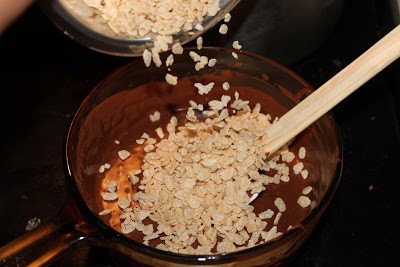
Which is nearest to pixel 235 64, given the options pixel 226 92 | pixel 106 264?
pixel 226 92

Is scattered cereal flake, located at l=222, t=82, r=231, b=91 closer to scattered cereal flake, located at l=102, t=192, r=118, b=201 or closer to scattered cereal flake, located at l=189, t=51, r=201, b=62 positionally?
scattered cereal flake, located at l=189, t=51, r=201, b=62

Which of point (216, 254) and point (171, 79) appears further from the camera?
point (171, 79)

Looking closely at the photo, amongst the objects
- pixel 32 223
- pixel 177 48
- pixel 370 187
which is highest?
pixel 177 48

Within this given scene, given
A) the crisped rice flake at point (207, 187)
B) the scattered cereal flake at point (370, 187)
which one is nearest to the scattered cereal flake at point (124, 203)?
the crisped rice flake at point (207, 187)

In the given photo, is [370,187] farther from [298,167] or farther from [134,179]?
[134,179]

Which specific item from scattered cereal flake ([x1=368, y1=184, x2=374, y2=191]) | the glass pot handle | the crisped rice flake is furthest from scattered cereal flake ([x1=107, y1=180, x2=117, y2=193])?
scattered cereal flake ([x1=368, y1=184, x2=374, y2=191])

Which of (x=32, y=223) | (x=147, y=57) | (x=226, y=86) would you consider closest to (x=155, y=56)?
(x=147, y=57)

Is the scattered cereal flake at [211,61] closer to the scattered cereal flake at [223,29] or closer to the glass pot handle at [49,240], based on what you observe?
the scattered cereal flake at [223,29]
